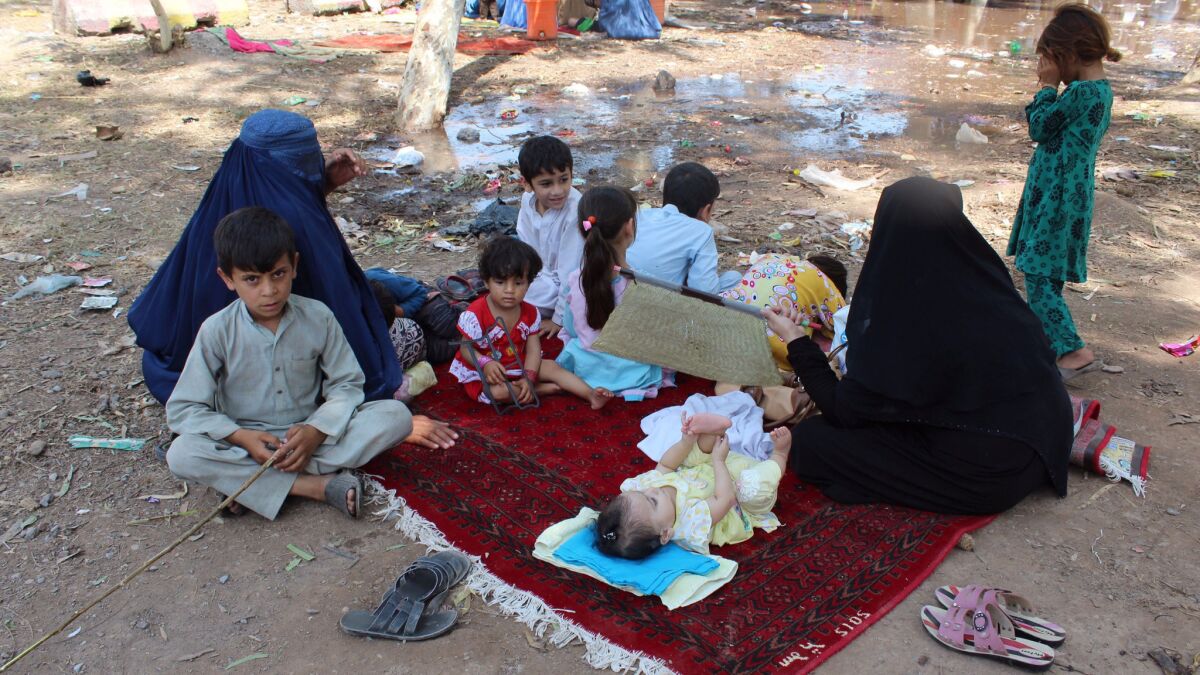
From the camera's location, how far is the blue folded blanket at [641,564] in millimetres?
2639

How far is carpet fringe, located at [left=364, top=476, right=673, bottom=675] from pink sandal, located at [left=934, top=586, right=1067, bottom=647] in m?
0.91

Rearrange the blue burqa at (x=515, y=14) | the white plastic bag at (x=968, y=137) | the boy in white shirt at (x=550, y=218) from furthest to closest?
the blue burqa at (x=515, y=14) → the white plastic bag at (x=968, y=137) → the boy in white shirt at (x=550, y=218)

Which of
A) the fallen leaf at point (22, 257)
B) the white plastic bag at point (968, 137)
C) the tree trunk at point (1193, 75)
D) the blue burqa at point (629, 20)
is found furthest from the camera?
the blue burqa at point (629, 20)

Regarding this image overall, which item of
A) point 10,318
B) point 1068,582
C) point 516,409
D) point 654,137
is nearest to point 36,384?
point 10,318

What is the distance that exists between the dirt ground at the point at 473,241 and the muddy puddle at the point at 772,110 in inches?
2.1

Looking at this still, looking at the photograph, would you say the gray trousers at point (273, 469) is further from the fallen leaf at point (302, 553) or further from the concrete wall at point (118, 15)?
the concrete wall at point (118, 15)

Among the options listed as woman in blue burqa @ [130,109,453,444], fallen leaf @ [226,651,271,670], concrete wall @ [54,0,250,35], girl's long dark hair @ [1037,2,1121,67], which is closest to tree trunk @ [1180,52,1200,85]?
girl's long dark hair @ [1037,2,1121,67]

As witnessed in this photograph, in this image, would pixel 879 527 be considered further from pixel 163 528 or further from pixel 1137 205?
pixel 1137 205

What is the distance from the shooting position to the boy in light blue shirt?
4191mm

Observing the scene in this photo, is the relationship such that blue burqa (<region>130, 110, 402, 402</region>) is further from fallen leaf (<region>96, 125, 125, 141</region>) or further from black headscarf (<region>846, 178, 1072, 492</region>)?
fallen leaf (<region>96, 125, 125, 141</region>)

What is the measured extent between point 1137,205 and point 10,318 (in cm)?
706

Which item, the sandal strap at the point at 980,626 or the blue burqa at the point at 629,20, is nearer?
the sandal strap at the point at 980,626

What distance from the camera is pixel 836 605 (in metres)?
2.69

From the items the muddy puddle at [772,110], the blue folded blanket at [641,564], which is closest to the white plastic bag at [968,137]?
the muddy puddle at [772,110]
